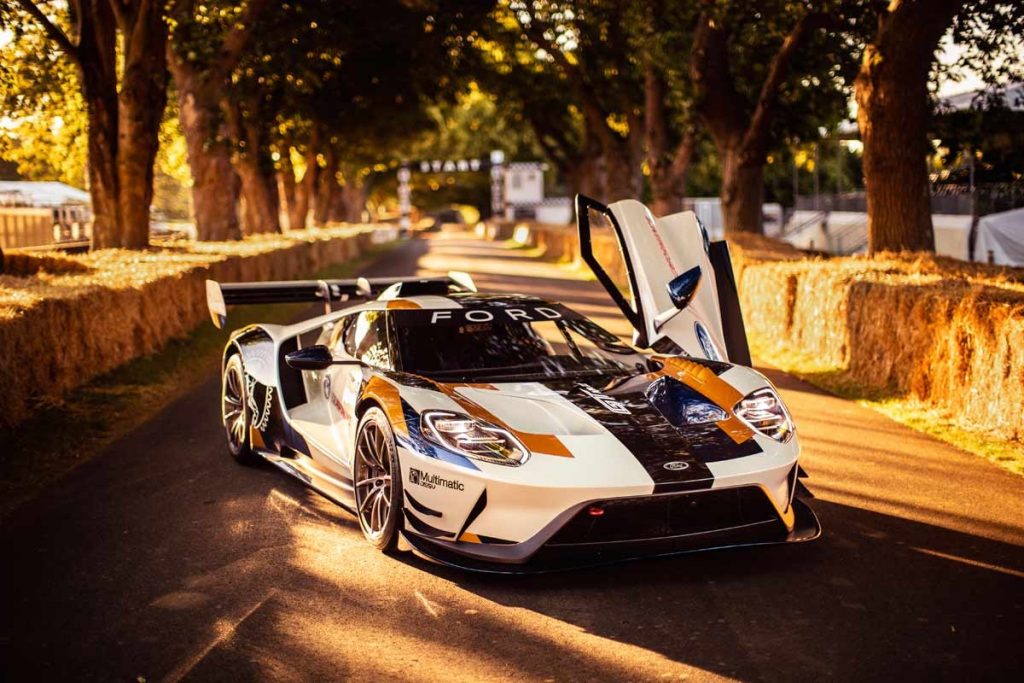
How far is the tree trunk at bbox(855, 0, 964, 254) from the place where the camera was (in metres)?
14.1

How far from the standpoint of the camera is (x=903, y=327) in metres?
10.4

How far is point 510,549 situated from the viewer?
208 inches

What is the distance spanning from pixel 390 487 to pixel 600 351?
5.91ft

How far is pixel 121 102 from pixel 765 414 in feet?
55.2

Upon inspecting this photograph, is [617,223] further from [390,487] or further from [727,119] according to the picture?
[727,119]

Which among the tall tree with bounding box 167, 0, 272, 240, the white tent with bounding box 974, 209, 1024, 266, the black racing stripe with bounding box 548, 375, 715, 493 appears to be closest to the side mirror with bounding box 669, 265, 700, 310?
the black racing stripe with bounding box 548, 375, 715, 493

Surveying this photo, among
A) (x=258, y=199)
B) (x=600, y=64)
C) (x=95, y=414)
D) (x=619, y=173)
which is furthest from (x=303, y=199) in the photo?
(x=95, y=414)

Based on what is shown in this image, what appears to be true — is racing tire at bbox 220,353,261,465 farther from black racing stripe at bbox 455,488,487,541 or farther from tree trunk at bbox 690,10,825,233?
tree trunk at bbox 690,10,825,233

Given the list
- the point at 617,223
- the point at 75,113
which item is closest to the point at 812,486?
the point at 617,223

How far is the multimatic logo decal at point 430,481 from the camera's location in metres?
5.38

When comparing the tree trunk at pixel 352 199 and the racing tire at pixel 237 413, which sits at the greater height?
the tree trunk at pixel 352 199

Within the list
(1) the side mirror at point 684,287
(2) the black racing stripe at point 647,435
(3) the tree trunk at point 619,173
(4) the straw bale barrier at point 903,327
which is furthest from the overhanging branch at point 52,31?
(3) the tree trunk at point 619,173

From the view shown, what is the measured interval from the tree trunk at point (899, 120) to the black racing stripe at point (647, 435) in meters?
9.55

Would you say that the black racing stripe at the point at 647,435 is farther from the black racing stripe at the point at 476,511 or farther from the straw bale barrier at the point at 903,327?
the straw bale barrier at the point at 903,327
